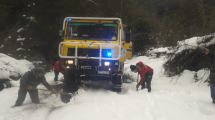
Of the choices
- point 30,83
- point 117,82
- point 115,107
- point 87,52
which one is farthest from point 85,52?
point 115,107

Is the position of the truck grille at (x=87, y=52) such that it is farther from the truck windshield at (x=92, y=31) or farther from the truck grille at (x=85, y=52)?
the truck windshield at (x=92, y=31)

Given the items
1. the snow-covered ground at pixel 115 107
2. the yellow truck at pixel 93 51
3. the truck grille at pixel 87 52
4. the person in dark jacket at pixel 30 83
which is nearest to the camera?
the snow-covered ground at pixel 115 107

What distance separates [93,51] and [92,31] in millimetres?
919

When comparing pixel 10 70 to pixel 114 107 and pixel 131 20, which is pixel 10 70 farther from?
pixel 131 20

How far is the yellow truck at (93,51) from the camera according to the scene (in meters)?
6.21

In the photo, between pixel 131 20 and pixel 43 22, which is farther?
pixel 131 20

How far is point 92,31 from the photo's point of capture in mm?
6891

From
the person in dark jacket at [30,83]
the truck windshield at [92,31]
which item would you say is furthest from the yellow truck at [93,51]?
Answer: the person in dark jacket at [30,83]

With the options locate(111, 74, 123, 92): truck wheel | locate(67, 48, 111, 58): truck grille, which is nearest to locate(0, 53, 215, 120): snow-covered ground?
locate(111, 74, 123, 92): truck wheel

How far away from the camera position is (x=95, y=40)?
6637 millimetres

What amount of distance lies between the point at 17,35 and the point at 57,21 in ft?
9.09

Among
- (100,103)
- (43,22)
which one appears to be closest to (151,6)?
(43,22)

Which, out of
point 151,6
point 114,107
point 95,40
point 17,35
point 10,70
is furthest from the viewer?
point 151,6

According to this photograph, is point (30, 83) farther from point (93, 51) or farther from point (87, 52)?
point (93, 51)
